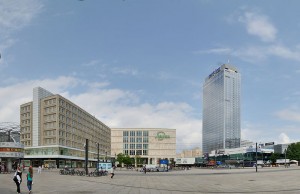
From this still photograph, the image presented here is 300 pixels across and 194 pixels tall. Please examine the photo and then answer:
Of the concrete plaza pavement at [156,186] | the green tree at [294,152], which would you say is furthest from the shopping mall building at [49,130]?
the green tree at [294,152]

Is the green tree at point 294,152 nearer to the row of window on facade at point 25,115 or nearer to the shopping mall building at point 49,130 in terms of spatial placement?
the shopping mall building at point 49,130

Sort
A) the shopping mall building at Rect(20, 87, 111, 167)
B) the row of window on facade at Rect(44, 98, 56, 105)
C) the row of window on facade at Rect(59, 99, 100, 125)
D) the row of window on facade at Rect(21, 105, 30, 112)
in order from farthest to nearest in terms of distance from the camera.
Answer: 1. the row of window on facade at Rect(21, 105, 30, 112)
2. the row of window on facade at Rect(59, 99, 100, 125)
3. the row of window on facade at Rect(44, 98, 56, 105)
4. the shopping mall building at Rect(20, 87, 111, 167)

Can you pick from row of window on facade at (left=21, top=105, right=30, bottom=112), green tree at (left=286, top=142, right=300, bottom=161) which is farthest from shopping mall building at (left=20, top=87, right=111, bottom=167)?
green tree at (left=286, top=142, right=300, bottom=161)

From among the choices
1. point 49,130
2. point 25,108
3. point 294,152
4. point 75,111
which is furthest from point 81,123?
point 294,152

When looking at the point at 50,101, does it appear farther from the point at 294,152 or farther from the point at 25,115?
the point at 294,152

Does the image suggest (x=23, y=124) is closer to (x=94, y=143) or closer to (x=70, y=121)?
(x=70, y=121)

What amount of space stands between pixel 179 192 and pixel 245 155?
178 m

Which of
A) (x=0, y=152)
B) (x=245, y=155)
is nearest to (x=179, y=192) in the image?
(x=0, y=152)

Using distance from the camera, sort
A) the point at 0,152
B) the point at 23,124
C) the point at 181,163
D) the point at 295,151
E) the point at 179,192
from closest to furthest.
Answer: the point at 179,192 < the point at 0,152 < the point at 23,124 < the point at 295,151 < the point at 181,163

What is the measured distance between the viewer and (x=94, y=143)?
586ft

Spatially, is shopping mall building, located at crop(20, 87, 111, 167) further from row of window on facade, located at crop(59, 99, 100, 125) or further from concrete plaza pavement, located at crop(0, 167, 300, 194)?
concrete plaza pavement, located at crop(0, 167, 300, 194)

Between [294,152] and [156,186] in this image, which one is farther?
[294,152]

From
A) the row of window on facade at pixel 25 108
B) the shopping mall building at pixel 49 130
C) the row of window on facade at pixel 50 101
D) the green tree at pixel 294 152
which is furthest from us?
the green tree at pixel 294 152

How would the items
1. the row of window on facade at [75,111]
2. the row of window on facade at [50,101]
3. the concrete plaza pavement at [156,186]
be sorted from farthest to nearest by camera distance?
the row of window on facade at [75,111] → the row of window on facade at [50,101] → the concrete plaza pavement at [156,186]
